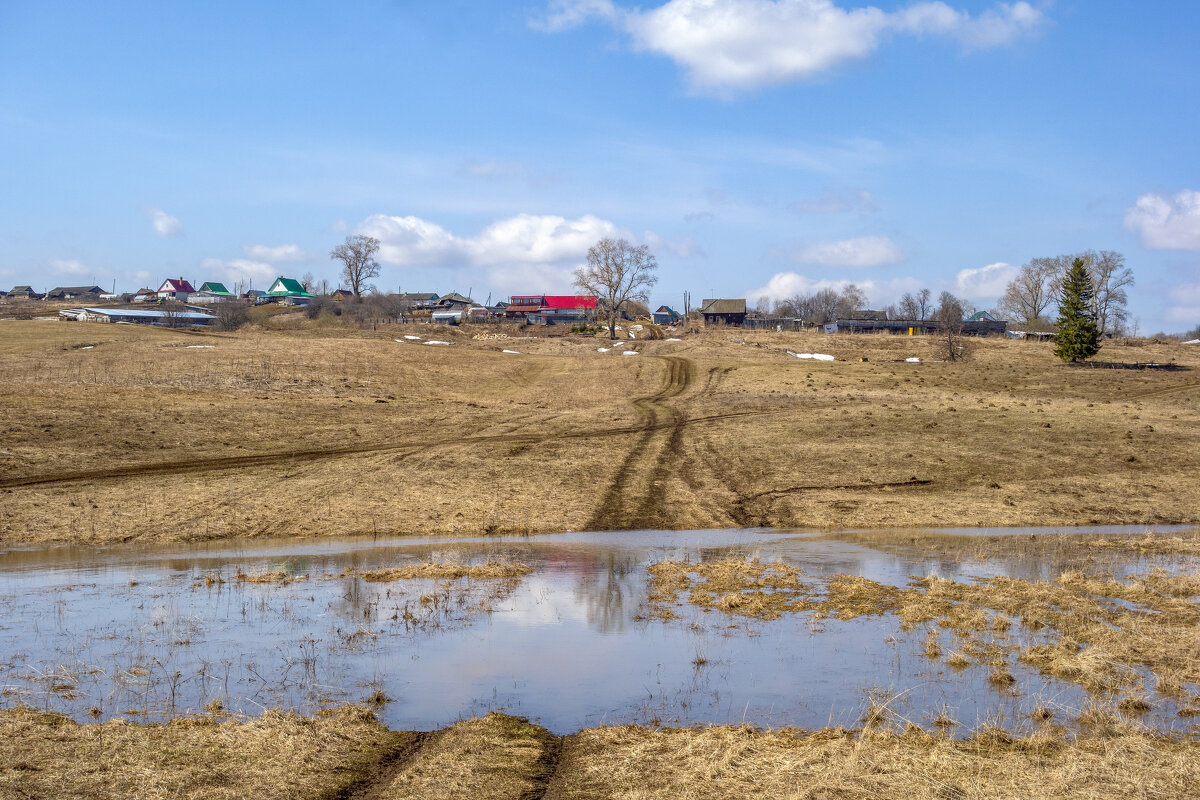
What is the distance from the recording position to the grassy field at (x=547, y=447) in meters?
26.9

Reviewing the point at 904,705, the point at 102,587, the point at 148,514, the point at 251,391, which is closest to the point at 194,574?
the point at 102,587

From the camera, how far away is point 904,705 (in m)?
11.5

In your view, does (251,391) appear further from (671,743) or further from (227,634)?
(671,743)

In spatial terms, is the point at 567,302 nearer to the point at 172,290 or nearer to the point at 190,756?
the point at 172,290

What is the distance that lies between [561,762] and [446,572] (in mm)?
10162

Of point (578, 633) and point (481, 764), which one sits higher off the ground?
point (481, 764)

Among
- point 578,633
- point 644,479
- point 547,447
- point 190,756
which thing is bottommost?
point 578,633

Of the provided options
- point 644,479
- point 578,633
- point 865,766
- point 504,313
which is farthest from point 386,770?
point 504,313

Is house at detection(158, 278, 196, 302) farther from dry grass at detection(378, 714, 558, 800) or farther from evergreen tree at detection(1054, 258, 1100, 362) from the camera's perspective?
dry grass at detection(378, 714, 558, 800)

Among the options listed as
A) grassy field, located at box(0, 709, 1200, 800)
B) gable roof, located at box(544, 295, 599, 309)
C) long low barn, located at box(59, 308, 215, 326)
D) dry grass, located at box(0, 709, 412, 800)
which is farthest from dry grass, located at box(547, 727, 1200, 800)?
gable roof, located at box(544, 295, 599, 309)

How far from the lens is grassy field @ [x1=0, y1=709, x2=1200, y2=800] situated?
28.2 ft

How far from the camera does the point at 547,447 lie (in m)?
35.8

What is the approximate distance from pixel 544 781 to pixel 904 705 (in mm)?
5032

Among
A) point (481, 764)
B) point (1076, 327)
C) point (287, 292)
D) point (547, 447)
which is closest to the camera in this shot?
point (481, 764)
